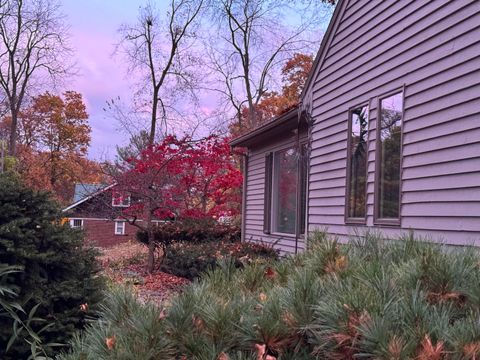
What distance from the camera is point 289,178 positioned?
11.0 meters

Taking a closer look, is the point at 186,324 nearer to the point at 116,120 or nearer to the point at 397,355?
the point at 397,355

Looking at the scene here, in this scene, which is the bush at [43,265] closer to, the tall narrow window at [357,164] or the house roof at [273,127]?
the tall narrow window at [357,164]

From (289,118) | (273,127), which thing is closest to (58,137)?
(273,127)

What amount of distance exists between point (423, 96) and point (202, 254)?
19.8ft

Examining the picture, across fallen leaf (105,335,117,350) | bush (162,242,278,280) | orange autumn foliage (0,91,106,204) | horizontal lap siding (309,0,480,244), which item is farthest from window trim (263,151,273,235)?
orange autumn foliage (0,91,106,204)

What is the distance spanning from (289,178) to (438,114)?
5.71 meters

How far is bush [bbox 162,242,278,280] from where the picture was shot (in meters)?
9.97

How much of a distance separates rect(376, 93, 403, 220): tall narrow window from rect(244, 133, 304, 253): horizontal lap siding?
4.56 meters

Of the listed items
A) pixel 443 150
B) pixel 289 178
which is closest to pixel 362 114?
pixel 443 150

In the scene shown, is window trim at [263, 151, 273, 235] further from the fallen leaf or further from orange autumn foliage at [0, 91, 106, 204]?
orange autumn foliage at [0, 91, 106, 204]

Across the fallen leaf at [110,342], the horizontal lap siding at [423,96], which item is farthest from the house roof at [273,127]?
the fallen leaf at [110,342]

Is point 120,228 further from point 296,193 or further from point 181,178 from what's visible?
point 296,193

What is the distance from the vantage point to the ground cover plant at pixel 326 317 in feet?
5.55

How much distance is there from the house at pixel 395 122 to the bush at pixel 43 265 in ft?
6.39
